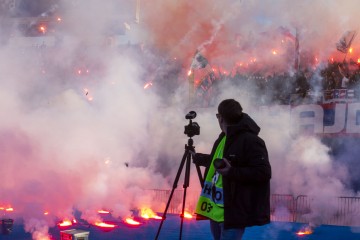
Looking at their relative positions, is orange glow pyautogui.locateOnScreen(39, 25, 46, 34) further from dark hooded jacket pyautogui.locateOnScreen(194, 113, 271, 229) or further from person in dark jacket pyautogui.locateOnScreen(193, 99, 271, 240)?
dark hooded jacket pyautogui.locateOnScreen(194, 113, 271, 229)

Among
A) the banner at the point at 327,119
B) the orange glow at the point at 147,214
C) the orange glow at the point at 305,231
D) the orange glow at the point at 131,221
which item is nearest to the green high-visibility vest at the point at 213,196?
the orange glow at the point at 305,231

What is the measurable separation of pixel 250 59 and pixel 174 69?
3006 millimetres

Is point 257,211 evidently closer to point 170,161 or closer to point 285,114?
point 285,114

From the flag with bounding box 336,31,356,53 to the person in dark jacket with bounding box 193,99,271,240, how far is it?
11579 millimetres

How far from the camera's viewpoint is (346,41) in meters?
13.2

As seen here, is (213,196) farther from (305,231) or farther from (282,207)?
(282,207)

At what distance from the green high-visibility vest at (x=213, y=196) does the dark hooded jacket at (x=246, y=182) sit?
0.40ft

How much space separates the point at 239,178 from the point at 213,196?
41 cm

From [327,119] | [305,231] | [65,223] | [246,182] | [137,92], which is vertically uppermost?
[137,92]

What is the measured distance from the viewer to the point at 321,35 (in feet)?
44.1

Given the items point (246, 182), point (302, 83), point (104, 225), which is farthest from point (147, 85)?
point (246, 182)

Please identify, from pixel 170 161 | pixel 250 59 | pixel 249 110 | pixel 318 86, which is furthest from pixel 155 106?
pixel 318 86

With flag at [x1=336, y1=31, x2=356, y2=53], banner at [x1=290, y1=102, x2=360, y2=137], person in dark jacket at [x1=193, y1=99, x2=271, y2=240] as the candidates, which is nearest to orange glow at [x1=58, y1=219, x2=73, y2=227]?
person in dark jacket at [x1=193, y1=99, x2=271, y2=240]

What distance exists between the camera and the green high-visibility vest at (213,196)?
292cm
